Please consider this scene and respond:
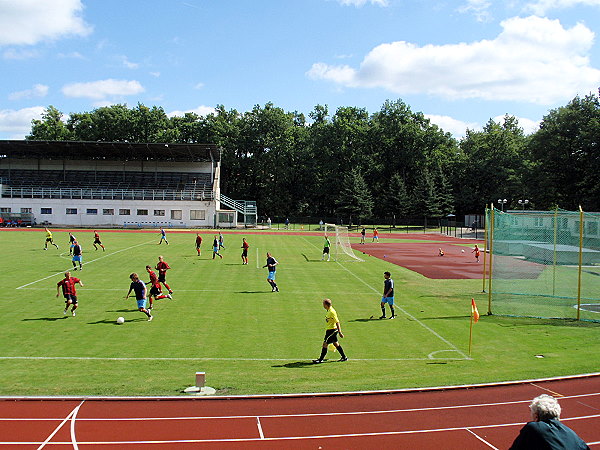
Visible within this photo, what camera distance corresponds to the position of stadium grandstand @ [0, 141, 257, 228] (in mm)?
76562

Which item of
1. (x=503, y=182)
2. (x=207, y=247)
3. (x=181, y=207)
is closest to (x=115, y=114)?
(x=181, y=207)

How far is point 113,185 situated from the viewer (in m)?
83.0

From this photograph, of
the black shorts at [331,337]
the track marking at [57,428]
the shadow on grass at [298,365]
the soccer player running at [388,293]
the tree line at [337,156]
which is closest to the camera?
the track marking at [57,428]

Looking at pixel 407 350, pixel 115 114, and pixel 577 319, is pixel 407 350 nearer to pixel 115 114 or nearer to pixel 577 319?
pixel 577 319

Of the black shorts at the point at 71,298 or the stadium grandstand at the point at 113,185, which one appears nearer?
the black shorts at the point at 71,298

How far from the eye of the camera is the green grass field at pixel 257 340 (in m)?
12.3

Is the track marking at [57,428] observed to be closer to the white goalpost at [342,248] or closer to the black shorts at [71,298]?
the black shorts at [71,298]

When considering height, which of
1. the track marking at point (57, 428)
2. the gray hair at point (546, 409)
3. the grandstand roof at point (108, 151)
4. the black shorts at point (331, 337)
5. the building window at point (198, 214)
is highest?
the grandstand roof at point (108, 151)

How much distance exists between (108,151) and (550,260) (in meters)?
74.8

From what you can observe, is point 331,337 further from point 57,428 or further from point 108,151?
point 108,151

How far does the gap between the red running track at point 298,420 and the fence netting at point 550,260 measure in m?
9.30

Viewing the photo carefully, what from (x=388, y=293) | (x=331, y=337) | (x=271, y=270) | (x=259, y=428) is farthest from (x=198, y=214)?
(x=259, y=428)

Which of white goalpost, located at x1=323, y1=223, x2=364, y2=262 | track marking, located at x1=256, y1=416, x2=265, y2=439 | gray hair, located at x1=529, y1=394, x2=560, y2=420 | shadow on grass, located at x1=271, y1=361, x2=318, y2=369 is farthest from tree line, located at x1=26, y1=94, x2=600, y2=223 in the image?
gray hair, located at x1=529, y1=394, x2=560, y2=420

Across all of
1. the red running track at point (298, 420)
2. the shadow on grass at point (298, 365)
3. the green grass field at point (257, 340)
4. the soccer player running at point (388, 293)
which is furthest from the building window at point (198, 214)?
the red running track at point (298, 420)
